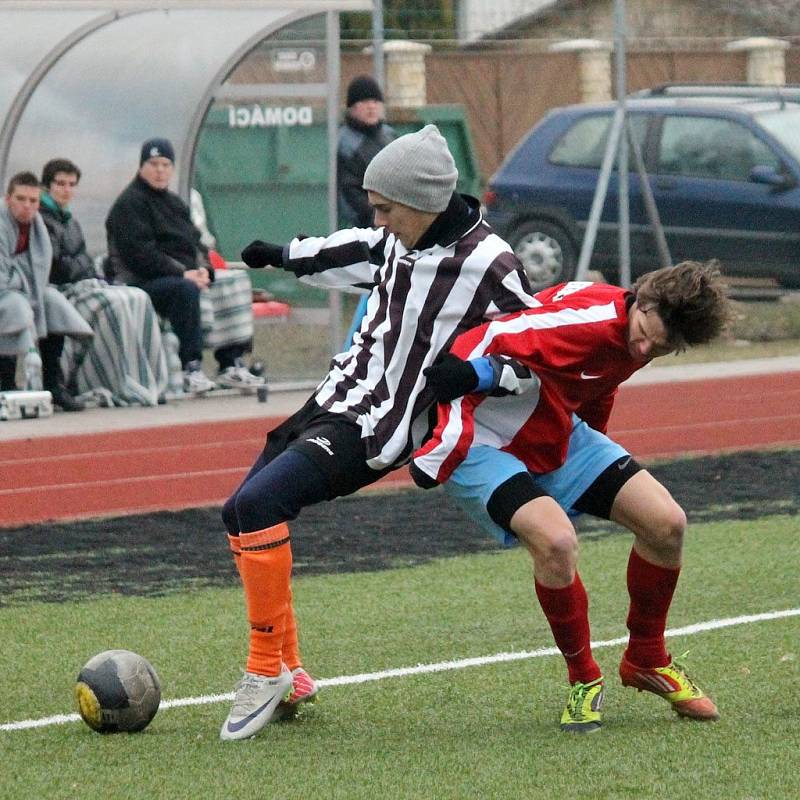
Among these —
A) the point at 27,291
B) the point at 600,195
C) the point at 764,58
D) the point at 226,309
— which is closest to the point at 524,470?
the point at 27,291

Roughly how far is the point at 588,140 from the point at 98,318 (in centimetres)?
602

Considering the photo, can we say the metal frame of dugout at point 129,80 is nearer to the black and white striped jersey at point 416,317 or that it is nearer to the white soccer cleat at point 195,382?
the white soccer cleat at point 195,382

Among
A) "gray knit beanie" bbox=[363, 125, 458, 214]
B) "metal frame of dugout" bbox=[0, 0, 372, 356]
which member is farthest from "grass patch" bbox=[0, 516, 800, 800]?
"metal frame of dugout" bbox=[0, 0, 372, 356]

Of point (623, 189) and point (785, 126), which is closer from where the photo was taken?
point (623, 189)

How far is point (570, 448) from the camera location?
5527 mm

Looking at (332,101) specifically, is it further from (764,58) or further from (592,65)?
(764,58)

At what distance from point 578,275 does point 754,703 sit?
9304 mm

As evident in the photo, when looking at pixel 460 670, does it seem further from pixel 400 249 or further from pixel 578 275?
pixel 578 275

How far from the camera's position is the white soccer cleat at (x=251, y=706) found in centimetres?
540

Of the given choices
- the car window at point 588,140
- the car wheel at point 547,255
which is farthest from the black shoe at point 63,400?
the car window at point 588,140

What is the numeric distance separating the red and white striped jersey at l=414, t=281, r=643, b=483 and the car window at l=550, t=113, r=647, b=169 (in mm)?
11297

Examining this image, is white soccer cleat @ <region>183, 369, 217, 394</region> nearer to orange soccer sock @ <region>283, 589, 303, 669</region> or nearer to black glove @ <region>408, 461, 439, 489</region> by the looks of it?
orange soccer sock @ <region>283, 589, 303, 669</region>

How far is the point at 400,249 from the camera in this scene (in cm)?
559

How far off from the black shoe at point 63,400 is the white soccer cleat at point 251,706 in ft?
22.8
